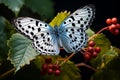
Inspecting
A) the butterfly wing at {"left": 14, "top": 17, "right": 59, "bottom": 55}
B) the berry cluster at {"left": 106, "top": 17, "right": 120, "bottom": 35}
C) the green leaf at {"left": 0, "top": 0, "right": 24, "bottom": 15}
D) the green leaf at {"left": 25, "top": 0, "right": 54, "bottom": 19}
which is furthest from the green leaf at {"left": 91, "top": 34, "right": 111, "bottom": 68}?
the green leaf at {"left": 25, "top": 0, "right": 54, "bottom": 19}

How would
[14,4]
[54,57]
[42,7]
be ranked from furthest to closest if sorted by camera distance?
[42,7] → [14,4] → [54,57]

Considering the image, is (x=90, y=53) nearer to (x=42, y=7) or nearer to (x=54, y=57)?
(x=54, y=57)

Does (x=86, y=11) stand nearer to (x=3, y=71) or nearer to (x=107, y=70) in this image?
(x=107, y=70)

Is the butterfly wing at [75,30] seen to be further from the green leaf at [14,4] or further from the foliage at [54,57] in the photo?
the green leaf at [14,4]

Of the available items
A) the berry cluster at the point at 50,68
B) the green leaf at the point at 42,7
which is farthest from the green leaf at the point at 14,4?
the berry cluster at the point at 50,68

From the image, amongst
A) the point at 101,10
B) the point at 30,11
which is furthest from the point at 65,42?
the point at 101,10

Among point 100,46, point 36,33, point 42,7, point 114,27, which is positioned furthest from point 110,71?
point 42,7
